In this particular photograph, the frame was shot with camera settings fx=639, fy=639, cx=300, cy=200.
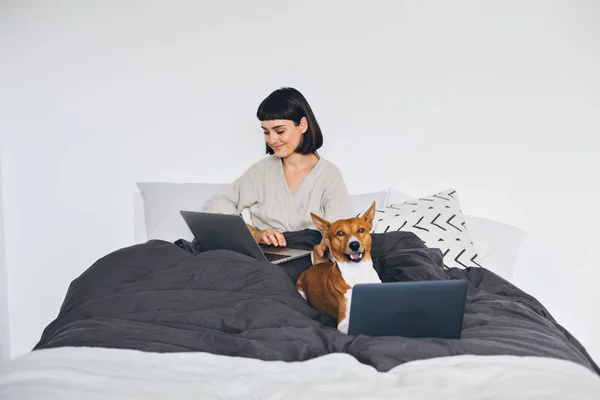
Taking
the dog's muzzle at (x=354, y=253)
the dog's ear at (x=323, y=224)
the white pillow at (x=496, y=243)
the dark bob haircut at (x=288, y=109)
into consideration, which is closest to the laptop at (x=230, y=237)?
the dog's ear at (x=323, y=224)

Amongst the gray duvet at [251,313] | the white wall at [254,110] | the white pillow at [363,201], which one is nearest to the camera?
the gray duvet at [251,313]

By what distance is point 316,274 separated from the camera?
76.2 inches

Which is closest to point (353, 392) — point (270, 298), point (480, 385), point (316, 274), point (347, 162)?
point (480, 385)

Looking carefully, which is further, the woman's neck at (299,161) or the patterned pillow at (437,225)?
the woman's neck at (299,161)

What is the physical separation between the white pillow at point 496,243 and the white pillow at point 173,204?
50 centimetres

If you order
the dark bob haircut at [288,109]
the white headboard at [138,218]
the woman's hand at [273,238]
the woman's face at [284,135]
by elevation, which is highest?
the dark bob haircut at [288,109]

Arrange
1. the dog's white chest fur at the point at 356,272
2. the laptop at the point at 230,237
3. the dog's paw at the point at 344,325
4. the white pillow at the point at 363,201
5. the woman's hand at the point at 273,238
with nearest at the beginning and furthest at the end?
the dog's paw at the point at 344,325 → the dog's white chest fur at the point at 356,272 → the laptop at the point at 230,237 → the woman's hand at the point at 273,238 → the white pillow at the point at 363,201

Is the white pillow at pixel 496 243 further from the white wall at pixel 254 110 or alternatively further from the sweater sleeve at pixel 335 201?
the sweater sleeve at pixel 335 201

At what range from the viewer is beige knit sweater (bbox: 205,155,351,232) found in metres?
2.62

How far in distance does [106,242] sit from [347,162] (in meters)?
1.29

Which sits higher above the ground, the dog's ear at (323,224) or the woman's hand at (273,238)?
the dog's ear at (323,224)

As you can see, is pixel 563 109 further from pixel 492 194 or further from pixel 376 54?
pixel 376 54

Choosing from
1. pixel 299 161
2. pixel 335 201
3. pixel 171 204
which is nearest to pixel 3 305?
pixel 171 204

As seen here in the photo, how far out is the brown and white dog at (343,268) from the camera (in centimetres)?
179
